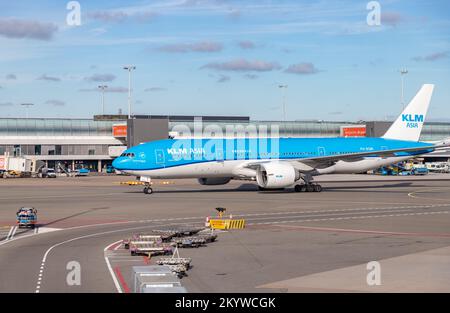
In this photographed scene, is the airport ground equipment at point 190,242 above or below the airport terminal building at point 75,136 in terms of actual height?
below

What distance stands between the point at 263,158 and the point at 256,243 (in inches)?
1442

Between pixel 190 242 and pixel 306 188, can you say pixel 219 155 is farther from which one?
pixel 190 242

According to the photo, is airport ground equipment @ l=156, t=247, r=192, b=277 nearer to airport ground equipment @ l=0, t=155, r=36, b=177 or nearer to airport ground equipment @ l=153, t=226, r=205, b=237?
airport ground equipment @ l=153, t=226, r=205, b=237

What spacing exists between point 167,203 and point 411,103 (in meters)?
36.8

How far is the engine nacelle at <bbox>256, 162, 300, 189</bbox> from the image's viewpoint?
215 ft

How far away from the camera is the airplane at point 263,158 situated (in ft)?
219

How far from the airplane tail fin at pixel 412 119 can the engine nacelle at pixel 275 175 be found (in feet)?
60.0

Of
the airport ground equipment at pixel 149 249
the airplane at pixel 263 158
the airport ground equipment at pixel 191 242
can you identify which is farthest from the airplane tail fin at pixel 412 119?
A: the airport ground equipment at pixel 149 249

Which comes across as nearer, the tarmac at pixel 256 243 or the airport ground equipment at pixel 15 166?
the tarmac at pixel 256 243

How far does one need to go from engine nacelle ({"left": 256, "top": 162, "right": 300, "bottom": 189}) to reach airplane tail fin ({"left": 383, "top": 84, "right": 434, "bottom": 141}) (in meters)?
18.3

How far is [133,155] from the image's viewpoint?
66812 millimetres

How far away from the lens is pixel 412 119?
8012 cm

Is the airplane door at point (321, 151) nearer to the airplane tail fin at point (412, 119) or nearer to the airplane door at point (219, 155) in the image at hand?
the airplane tail fin at point (412, 119)

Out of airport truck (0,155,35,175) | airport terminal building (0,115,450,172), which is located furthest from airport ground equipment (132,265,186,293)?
airport terminal building (0,115,450,172)
